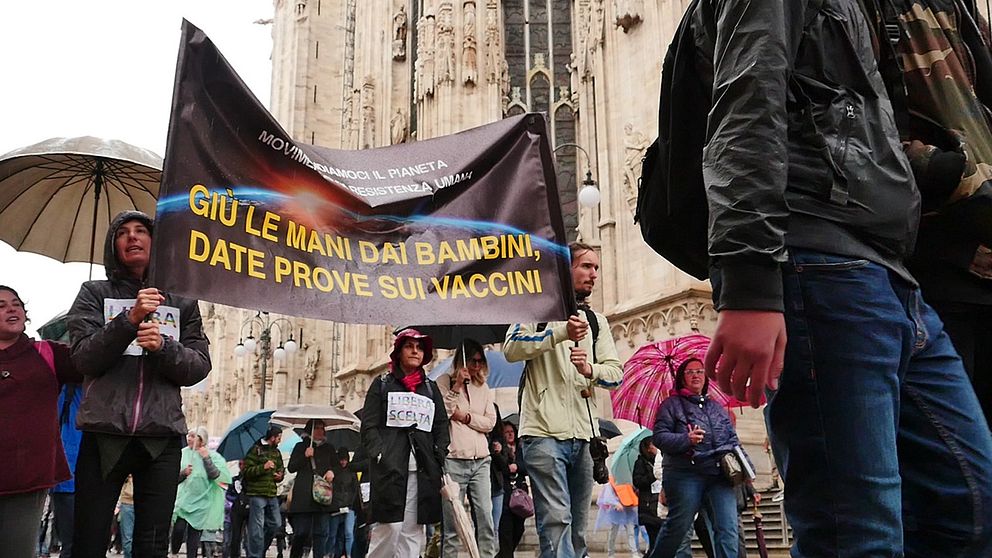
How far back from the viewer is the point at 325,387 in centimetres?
3853

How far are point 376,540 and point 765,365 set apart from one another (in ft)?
16.4

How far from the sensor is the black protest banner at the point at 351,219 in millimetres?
4379

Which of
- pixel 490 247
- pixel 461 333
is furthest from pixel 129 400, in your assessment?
pixel 461 333

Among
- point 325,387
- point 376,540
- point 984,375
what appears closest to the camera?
point 984,375

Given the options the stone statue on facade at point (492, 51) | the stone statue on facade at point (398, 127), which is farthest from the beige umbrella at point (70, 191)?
the stone statue on facade at point (398, 127)

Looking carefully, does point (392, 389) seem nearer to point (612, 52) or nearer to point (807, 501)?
point (807, 501)

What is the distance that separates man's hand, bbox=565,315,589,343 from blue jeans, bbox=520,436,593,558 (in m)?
0.82

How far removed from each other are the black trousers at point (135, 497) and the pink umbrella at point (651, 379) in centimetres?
515

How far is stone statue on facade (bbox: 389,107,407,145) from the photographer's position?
105ft

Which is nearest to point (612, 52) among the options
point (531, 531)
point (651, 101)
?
point (651, 101)

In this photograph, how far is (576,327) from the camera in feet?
17.6

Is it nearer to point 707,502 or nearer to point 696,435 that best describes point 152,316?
point 696,435

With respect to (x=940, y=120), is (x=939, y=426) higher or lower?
lower

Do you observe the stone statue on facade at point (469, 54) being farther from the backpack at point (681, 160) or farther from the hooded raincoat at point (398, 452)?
the backpack at point (681, 160)
